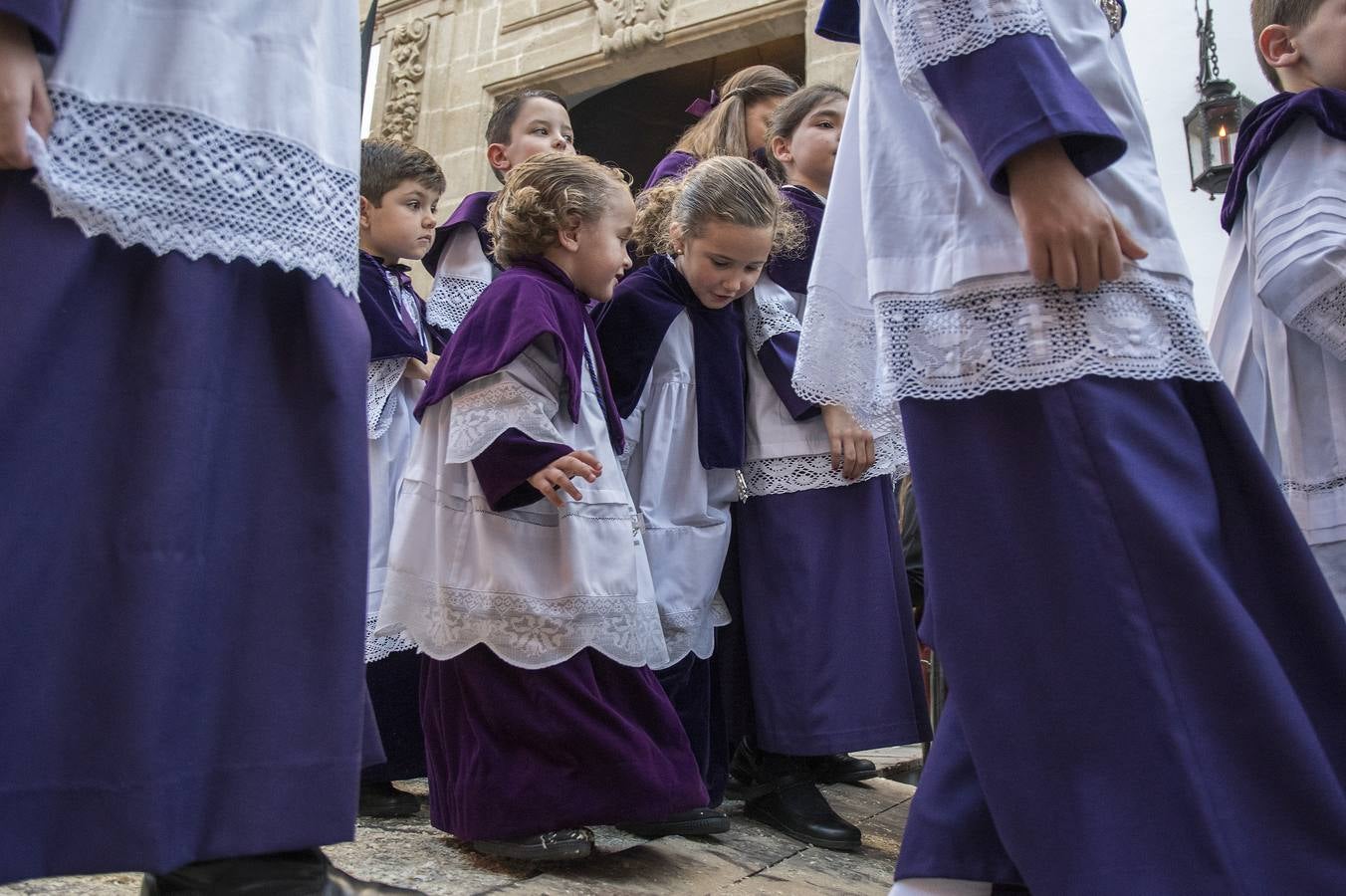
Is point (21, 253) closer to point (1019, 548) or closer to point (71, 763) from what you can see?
point (71, 763)

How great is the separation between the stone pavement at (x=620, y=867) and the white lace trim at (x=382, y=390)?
105 cm

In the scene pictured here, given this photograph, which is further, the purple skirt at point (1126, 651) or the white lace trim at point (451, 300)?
the white lace trim at point (451, 300)

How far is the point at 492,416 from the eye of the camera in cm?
228

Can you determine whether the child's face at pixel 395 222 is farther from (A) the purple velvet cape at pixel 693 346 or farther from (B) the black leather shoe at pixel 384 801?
(B) the black leather shoe at pixel 384 801

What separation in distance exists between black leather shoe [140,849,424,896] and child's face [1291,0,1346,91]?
208 cm

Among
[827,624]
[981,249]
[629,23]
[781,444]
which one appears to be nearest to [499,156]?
[781,444]

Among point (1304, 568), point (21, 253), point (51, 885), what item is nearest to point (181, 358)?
point (21, 253)

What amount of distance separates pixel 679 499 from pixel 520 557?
1.96ft

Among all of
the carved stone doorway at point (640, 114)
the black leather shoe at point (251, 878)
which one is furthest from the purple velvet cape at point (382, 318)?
the carved stone doorway at point (640, 114)

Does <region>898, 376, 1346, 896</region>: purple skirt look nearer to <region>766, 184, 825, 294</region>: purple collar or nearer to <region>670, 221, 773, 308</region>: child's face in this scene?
<region>670, 221, 773, 308</region>: child's face

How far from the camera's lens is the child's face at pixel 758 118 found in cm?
370

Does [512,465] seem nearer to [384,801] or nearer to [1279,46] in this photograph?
[384,801]

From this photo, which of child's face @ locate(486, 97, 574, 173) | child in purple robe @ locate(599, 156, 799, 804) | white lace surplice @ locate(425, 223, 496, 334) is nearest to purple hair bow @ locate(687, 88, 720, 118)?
child's face @ locate(486, 97, 574, 173)

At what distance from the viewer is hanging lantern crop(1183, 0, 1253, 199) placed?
5.25 metres
